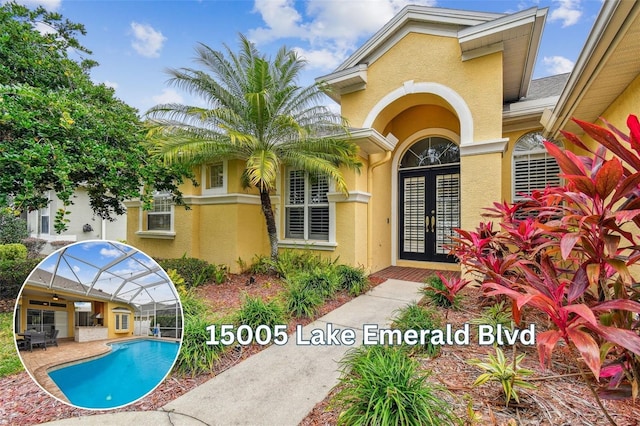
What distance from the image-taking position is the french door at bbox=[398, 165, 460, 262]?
8633 millimetres

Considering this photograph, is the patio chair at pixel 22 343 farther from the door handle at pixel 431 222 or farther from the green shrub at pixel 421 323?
the door handle at pixel 431 222

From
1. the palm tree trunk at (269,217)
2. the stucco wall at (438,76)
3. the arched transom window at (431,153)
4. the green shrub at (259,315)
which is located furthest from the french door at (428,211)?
the green shrub at (259,315)

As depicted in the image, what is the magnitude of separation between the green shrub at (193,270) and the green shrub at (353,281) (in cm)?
331

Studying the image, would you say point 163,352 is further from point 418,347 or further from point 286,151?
point 286,151

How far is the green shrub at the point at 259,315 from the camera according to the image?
4.22 meters

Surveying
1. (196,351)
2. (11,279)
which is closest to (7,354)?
(196,351)

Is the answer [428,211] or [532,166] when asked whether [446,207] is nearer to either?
[428,211]

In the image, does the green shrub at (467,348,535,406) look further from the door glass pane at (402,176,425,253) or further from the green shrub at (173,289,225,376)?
the door glass pane at (402,176,425,253)

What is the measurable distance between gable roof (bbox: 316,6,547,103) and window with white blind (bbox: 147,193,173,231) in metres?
6.20

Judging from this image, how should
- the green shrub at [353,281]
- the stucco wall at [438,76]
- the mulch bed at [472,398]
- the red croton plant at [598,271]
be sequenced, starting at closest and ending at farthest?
the red croton plant at [598,271] < the mulch bed at [472,398] < the green shrub at [353,281] < the stucco wall at [438,76]

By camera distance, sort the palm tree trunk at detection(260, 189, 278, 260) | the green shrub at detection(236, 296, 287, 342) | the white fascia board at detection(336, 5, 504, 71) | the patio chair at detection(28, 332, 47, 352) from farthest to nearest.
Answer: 1. the palm tree trunk at detection(260, 189, 278, 260)
2. the white fascia board at detection(336, 5, 504, 71)
3. the green shrub at detection(236, 296, 287, 342)
4. the patio chair at detection(28, 332, 47, 352)

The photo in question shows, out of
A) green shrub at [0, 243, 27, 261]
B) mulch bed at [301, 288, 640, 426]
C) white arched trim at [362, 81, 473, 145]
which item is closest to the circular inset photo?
mulch bed at [301, 288, 640, 426]

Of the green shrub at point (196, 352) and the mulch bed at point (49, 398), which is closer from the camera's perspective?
the mulch bed at point (49, 398)

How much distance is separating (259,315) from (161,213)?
7.29 meters
